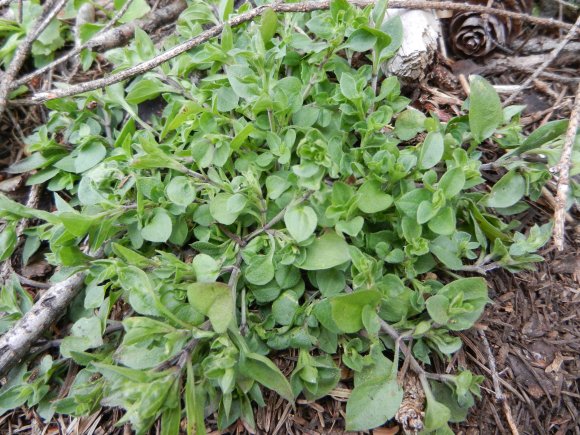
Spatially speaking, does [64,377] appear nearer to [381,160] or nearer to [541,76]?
[381,160]

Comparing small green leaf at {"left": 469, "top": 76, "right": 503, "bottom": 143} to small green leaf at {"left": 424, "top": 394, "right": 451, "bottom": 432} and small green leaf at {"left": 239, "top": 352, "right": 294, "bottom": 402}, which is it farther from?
small green leaf at {"left": 239, "top": 352, "right": 294, "bottom": 402}

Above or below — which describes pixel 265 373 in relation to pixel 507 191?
below

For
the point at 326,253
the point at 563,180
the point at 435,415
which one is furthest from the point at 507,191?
the point at 435,415

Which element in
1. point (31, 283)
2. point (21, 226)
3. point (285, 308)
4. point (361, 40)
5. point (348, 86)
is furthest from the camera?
point (21, 226)

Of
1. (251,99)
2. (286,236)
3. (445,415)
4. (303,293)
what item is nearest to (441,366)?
(445,415)

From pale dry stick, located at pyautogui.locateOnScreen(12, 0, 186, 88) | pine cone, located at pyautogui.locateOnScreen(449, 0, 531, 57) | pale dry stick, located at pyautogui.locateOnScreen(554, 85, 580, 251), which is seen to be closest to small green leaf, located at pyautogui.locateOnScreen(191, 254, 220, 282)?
pale dry stick, located at pyautogui.locateOnScreen(554, 85, 580, 251)

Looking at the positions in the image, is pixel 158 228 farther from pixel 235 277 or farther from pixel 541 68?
pixel 541 68

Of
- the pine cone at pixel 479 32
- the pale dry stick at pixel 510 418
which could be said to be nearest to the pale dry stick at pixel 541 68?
the pine cone at pixel 479 32

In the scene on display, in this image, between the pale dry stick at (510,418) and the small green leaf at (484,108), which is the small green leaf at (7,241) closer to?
the small green leaf at (484,108)
